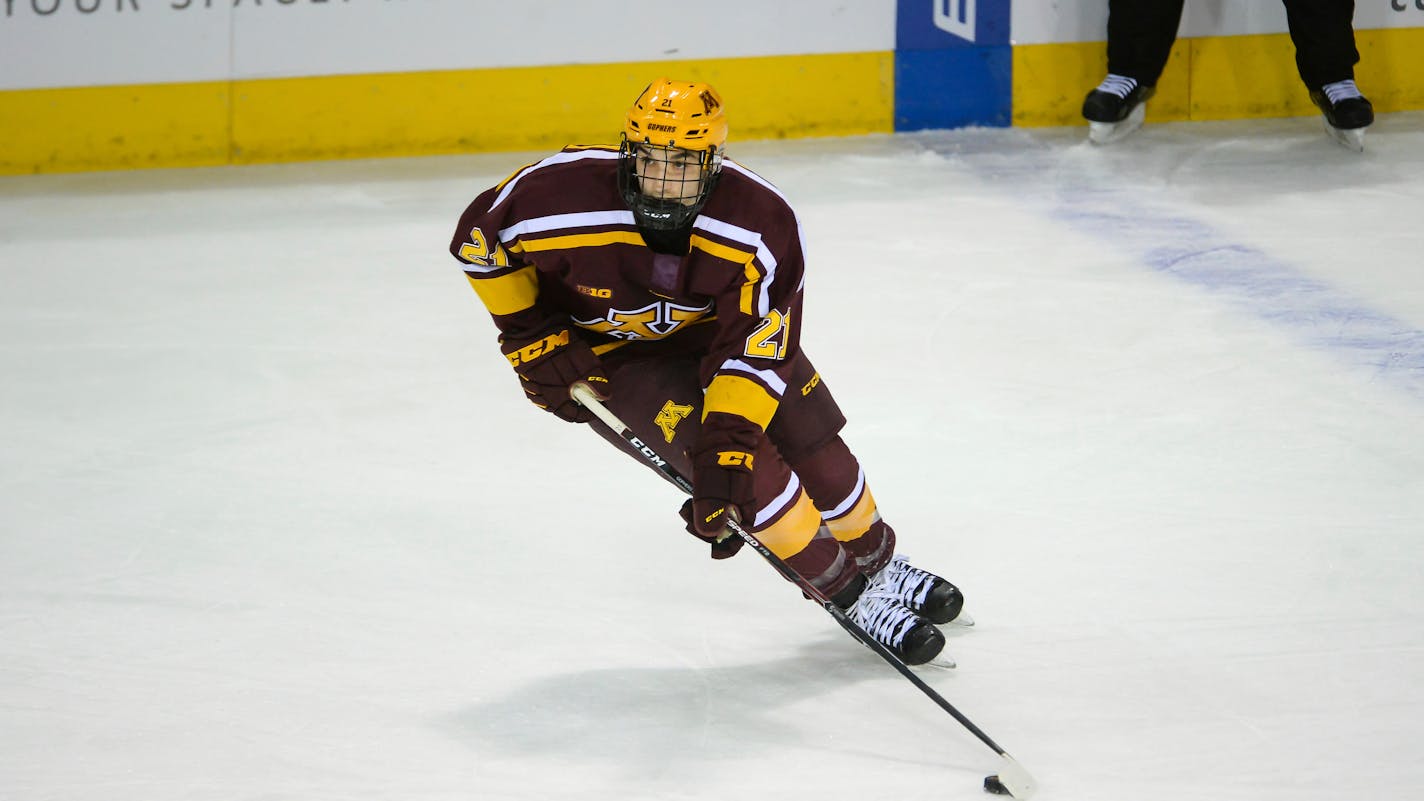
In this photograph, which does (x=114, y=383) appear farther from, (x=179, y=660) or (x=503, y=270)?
(x=503, y=270)

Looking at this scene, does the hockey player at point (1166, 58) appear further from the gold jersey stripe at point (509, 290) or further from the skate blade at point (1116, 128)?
the gold jersey stripe at point (509, 290)

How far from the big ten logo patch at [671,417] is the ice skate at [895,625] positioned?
44cm

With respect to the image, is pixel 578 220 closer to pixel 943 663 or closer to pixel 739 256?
pixel 739 256

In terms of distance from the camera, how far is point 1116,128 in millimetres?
5875

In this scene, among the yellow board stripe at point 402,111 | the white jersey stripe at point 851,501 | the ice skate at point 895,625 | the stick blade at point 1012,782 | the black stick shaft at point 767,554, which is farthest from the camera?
the yellow board stripe at point 402,111

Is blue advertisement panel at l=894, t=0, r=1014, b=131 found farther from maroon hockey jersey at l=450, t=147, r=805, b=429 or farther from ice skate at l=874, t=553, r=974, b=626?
maroon hockey jersey at l=450, t=147, r=805, b=429

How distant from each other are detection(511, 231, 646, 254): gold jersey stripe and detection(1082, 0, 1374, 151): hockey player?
371 centimetres

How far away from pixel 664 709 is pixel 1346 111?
158 inches

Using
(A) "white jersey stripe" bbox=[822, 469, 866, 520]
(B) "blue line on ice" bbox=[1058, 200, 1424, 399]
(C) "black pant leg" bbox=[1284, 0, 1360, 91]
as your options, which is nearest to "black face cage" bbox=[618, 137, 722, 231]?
(A) "white jersey stripe" bbox=[822, 469, 866, 520]

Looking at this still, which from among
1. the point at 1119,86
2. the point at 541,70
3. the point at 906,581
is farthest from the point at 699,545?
the point at 1119,86

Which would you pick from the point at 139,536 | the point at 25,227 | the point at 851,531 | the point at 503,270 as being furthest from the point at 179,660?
the point at 25,227

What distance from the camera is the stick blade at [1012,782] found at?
7.13ft

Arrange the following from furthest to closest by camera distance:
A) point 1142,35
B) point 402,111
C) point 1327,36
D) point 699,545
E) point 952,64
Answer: point 952,64 → point 402,111 → point 1142,35 → point 1327,36 → point 699,545

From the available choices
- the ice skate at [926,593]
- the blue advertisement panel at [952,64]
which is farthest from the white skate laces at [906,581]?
the blue advertisement panel at [952,64]
